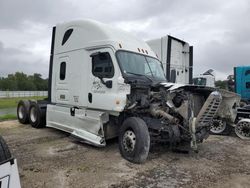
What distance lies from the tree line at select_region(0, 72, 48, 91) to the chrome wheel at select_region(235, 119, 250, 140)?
84.9 meters

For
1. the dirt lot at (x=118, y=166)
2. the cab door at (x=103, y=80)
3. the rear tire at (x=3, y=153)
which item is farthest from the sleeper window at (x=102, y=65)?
the rear tire at (x=3, y=153)

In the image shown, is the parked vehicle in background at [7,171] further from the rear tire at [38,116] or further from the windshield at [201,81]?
the windshield at [201,81]

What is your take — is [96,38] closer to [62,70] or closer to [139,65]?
[139,65]

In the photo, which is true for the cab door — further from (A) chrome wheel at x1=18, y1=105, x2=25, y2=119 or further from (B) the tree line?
(B) the tree line

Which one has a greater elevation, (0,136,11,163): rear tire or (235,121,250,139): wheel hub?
(0,136,11,163): rear tire

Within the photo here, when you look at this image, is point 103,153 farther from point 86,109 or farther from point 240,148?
point 240,148

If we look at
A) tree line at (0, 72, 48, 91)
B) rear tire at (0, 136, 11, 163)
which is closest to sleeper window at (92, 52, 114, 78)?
rear tire at (0, 136, 11, 163)

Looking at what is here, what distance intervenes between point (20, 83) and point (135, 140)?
9857 cm

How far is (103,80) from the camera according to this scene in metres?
6.77

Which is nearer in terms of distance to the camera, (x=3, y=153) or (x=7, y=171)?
(x=7, y=171)

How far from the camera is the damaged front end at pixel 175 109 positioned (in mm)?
5984

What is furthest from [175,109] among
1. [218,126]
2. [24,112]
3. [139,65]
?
[24,112]

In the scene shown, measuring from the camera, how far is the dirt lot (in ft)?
15.4

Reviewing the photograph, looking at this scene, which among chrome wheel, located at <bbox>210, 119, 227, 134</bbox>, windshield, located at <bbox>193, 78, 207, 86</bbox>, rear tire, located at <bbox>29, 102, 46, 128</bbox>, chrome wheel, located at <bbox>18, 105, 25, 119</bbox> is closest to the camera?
chrome wheel, located at <bbox>210, 119, 227, 134</bbox>
